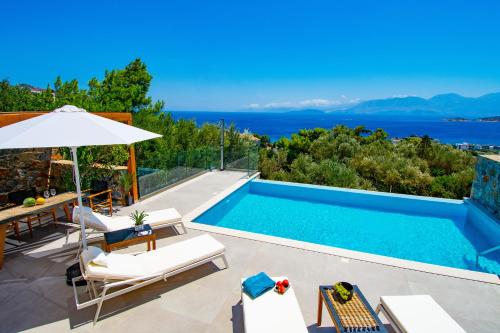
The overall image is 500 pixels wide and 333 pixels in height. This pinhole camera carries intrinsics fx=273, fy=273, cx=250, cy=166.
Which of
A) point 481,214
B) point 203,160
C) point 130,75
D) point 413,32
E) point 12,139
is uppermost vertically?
point 413,32

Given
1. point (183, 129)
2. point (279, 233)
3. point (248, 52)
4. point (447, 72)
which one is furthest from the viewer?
point (447, 72)

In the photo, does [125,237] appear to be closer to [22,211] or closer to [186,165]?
[22,211]

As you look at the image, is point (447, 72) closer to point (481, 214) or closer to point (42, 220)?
point (481, 214)

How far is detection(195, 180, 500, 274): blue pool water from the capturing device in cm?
669

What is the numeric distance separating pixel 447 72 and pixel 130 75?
4918cm

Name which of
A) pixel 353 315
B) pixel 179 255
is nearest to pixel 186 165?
pixel 179 255

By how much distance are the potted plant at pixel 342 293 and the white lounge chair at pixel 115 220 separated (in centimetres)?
372

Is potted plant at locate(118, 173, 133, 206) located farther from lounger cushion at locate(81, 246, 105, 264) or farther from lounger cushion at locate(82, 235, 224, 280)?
lounger cushion at locate(81, 246, 105, 264)

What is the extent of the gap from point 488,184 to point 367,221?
3.48 m

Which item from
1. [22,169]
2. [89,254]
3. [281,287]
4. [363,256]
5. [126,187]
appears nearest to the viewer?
[281,287]

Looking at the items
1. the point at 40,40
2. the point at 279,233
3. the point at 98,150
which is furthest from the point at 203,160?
the point at 40,40

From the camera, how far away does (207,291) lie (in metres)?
4.07

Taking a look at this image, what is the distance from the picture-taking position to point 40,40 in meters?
41.6

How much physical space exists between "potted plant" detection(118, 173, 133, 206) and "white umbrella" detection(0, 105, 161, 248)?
3.50m
